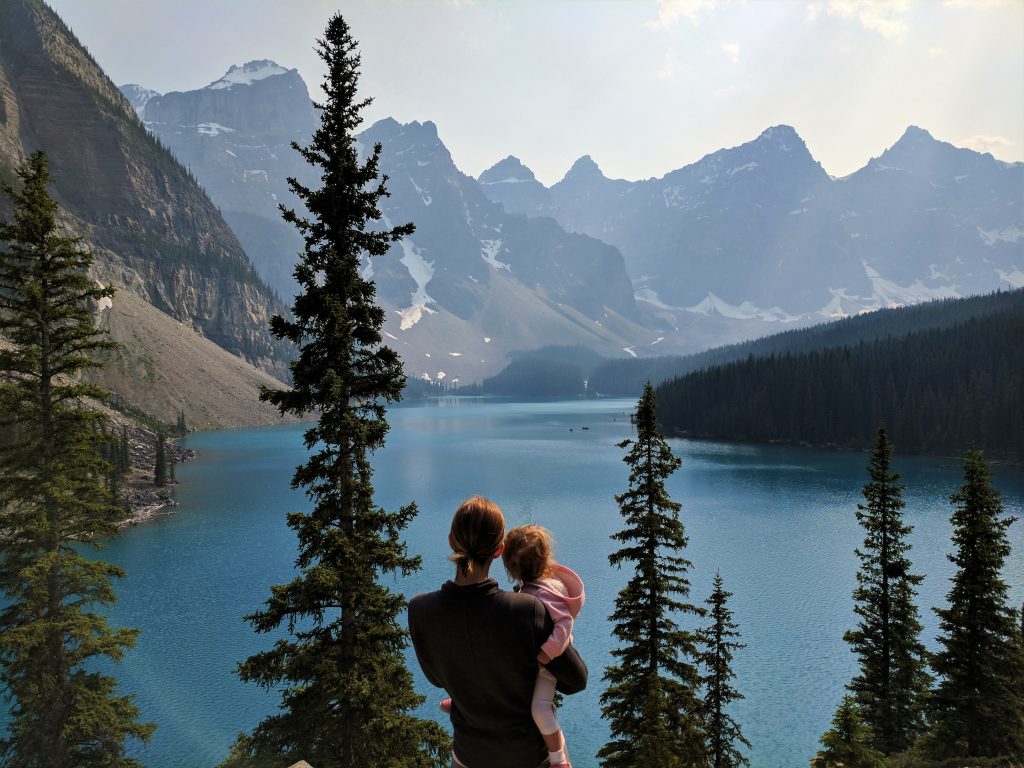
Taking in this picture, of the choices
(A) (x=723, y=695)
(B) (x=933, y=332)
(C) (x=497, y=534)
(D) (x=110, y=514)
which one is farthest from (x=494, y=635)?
(B) (x=933, y=332)

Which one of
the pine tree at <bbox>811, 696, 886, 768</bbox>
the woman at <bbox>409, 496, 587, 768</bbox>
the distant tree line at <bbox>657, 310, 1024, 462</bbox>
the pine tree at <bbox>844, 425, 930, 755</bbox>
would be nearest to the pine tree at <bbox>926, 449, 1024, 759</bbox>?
the pine tree at <bbox>844, 425, 930, 755</bbox>

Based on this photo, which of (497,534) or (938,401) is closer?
(497,534)

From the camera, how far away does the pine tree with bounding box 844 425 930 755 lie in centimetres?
2455

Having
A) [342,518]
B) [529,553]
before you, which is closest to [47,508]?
[342,518]

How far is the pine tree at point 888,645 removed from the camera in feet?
80.5

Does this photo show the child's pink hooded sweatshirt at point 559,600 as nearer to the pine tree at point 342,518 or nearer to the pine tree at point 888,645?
the pine tree at point 342,518

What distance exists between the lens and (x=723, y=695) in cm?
2175

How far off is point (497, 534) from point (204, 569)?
55.2m

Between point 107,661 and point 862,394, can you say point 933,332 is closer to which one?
point 862,394

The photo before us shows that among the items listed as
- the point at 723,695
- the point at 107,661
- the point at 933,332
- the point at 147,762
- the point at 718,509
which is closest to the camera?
the point at 723,695

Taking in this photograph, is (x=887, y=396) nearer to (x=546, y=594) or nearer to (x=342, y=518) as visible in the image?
(x=342, y=518)

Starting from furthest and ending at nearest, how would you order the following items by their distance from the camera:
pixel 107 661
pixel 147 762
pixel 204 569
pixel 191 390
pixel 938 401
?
pixel 191 390
pixel 938 401
pixel 204 569
pixel 107 661
pixel 147 762

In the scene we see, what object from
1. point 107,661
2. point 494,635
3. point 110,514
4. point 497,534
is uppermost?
point 497,534

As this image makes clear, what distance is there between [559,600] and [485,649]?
2.08 feet
